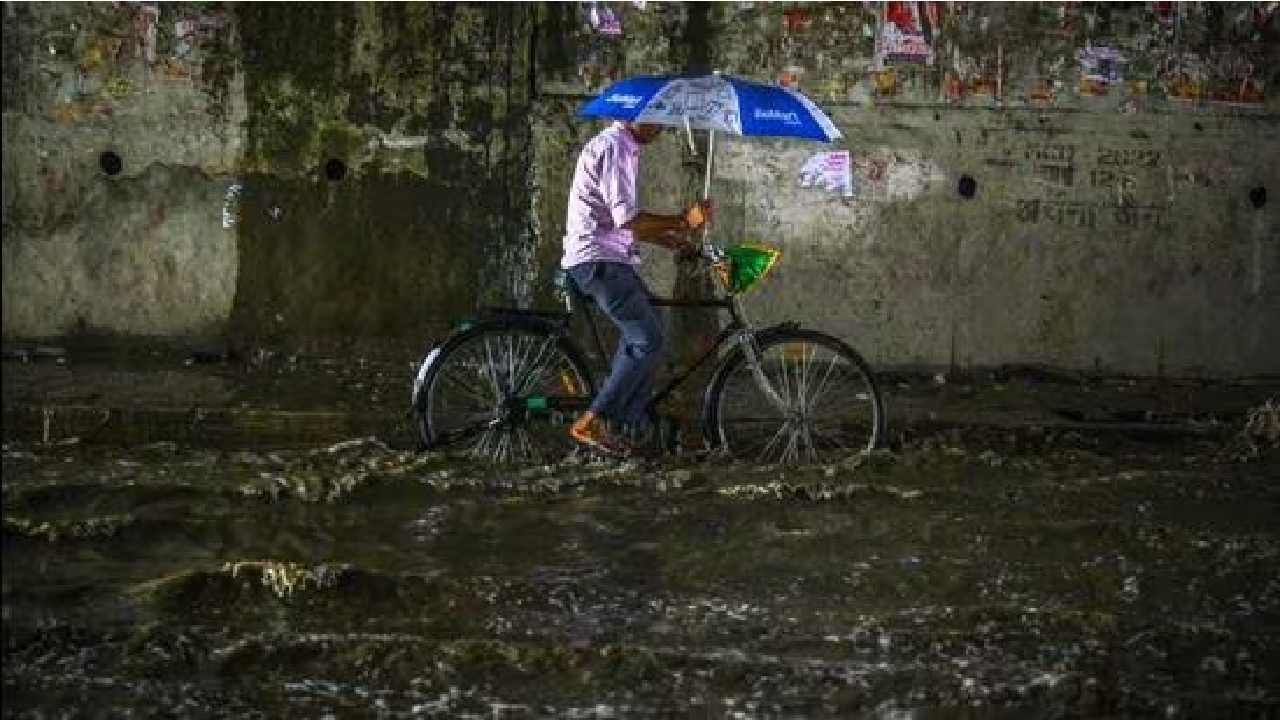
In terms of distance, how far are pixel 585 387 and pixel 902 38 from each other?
4.12 metres

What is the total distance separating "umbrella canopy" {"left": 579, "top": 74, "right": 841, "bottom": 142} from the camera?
6.97 metres

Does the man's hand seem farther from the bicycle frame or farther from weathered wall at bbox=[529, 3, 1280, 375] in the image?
weathered wall at bbox=[529, 3, 1280, 375]

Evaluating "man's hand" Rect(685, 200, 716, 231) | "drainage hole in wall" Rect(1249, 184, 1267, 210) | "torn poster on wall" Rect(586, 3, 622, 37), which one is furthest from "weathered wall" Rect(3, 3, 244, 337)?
"drainage hole in wall" Rect(1249, 184, 1267, 210)

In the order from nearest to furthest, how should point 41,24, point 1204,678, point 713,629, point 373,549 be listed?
1. point 1204,678
2. point 713,629
3. point 373,549
4. point 41,24

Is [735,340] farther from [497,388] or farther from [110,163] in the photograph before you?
[110,163]

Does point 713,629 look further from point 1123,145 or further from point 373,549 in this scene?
point 1123,145

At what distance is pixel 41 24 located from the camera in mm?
9992

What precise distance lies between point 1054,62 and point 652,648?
6.65 meters

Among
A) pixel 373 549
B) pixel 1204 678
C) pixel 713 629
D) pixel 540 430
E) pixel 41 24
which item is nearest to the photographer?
pixel 1204 678

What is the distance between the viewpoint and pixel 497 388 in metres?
7.21

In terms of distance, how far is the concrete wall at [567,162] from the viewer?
1005 cm

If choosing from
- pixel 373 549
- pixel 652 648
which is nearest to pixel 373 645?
pixel 652 648

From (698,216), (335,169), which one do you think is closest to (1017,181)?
(698,216)

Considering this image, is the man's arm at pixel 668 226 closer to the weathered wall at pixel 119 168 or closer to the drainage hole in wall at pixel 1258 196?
the weathered wall at pixel 119 168
